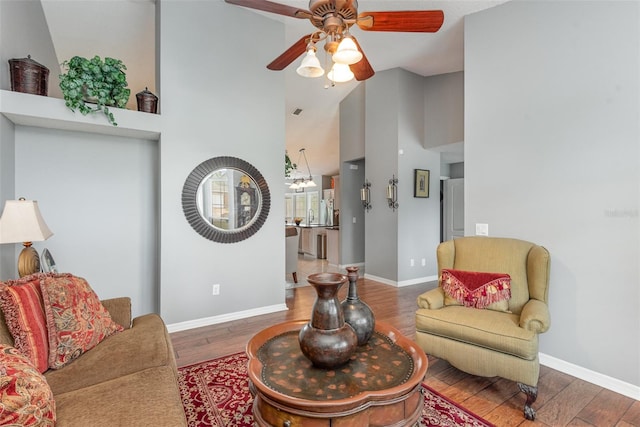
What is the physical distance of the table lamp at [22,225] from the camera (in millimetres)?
2078

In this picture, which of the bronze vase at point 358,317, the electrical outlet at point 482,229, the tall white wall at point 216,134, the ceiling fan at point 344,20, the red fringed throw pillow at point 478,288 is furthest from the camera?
the tall white wall at point 216,134

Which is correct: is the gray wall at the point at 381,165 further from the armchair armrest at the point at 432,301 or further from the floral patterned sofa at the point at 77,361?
the floral patterned sofa at the point at 77,361

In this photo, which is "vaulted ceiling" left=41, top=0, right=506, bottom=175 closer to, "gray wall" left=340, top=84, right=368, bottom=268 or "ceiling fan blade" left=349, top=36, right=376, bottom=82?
"gray wall" left=340, top=84, right=368, bottom=268

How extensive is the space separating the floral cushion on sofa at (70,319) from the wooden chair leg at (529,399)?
2574 mm

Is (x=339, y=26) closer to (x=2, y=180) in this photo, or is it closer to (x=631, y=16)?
(x=631, y=16)

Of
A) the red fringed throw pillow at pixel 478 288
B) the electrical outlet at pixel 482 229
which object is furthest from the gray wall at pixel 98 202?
the electrical outlet at pixel 482 229

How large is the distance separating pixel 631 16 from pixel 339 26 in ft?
7.06

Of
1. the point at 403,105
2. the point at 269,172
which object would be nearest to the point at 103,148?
the point at 269,172

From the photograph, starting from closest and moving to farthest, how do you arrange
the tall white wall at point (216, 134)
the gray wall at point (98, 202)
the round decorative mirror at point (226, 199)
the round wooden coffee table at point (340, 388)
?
the round wooden coffee table at point (340, 388)
the gray wall at point (98, 202)
the tall white wall at point (216, 134)
the round decorative mirror at point (226, 199)

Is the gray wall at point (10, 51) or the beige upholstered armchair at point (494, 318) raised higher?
the gray wall at point (10, 51)

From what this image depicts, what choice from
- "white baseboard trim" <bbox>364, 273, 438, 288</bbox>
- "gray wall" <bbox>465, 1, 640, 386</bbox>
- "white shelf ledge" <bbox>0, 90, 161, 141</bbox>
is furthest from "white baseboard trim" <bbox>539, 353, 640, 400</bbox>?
"white shelf ledge" <bbox>0, 90, 161, 141</bbox>

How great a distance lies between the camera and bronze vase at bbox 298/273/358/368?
1.39m

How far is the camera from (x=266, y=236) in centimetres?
379

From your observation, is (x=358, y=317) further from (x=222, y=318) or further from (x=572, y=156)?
(x=222, y=318)
